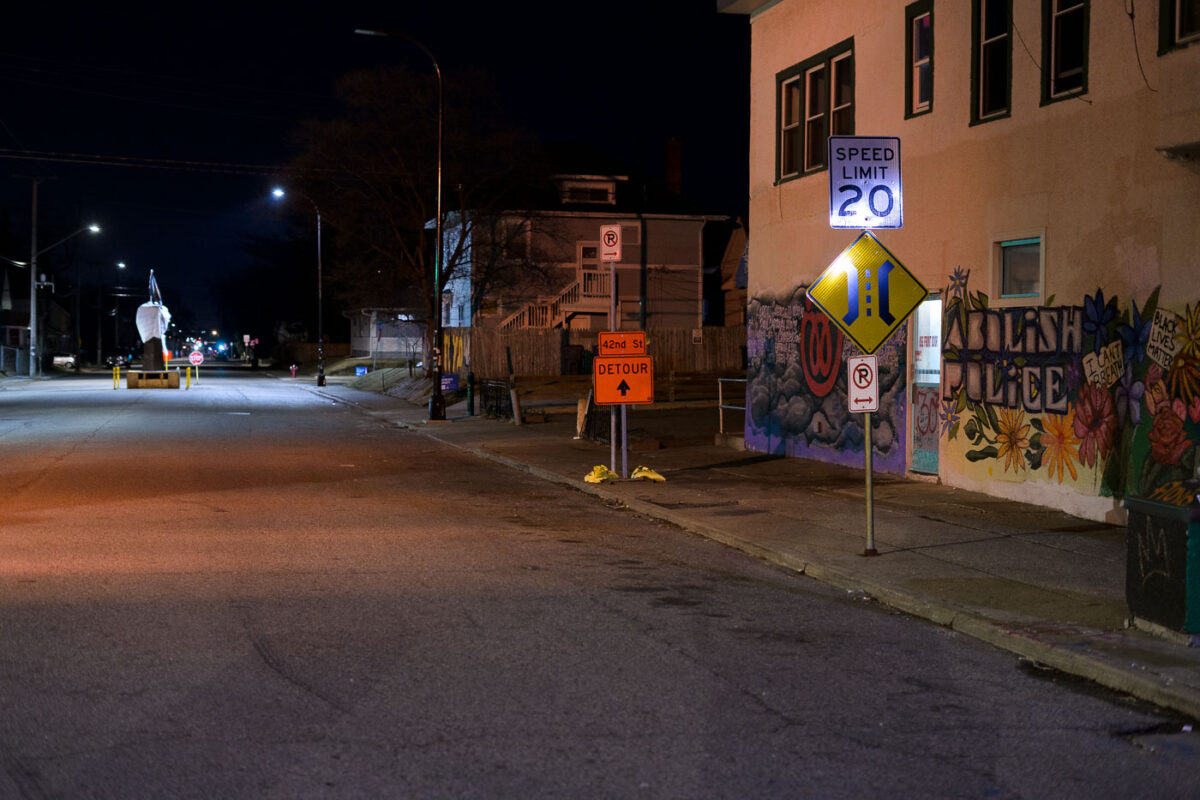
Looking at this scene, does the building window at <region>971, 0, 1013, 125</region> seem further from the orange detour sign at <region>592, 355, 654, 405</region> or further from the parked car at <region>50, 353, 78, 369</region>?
the parked car at <region>50, 353, 78, 369</region>

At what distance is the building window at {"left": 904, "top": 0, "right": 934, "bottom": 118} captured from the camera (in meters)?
16.0

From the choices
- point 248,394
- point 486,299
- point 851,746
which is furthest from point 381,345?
point 851,746

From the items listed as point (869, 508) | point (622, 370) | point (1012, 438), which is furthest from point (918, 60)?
point (869, 508)

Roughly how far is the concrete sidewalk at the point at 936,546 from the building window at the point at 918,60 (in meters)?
5.14

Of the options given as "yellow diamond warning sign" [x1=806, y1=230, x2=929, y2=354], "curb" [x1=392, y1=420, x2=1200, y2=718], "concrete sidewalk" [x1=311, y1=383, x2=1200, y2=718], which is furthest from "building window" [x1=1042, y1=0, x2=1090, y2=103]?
"curb" [x1=392, y1=420, x2=1200, y2=718]

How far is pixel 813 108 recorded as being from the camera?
1891 centimetres

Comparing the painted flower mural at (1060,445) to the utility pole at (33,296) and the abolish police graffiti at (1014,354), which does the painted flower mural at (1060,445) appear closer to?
the abolish police graffiti at (1014,354)

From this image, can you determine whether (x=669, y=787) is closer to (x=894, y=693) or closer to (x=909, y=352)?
(x=894, y=693)

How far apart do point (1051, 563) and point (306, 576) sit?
20.9ft

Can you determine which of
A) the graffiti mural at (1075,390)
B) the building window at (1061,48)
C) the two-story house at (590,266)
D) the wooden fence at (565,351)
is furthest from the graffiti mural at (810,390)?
the two-story house at (590,266)

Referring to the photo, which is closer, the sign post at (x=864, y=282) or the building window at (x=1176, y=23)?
the sign post at (x=864, y=282)

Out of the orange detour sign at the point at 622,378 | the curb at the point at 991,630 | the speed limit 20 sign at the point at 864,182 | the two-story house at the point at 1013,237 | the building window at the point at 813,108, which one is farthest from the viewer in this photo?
the building window at the point at 813,108

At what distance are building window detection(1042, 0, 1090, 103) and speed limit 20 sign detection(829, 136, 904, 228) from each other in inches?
142

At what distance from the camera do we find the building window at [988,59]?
14562mm
